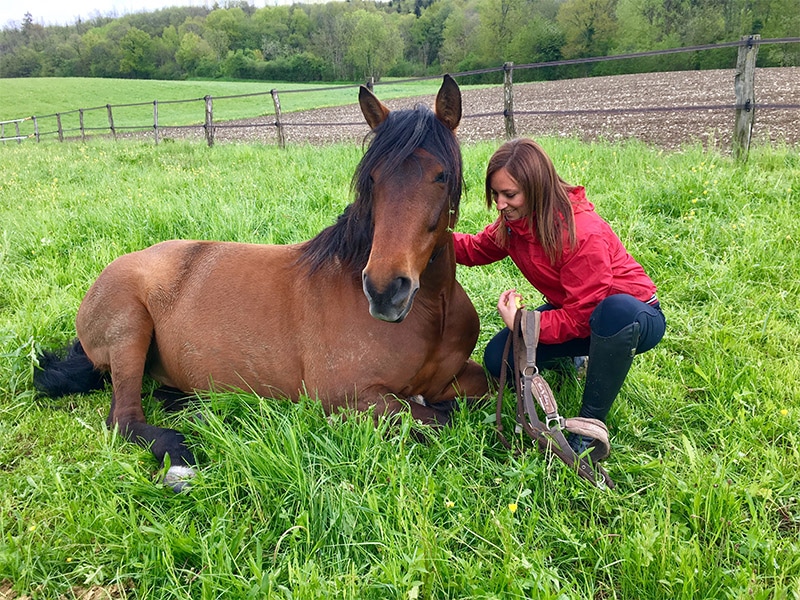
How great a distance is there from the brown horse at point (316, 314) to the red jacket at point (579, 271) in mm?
444

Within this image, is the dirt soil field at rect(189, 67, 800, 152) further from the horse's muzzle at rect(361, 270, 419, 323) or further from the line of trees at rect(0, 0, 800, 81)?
the line of trees at rect(0, 0, 800, 81)

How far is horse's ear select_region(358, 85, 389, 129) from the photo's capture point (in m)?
2.54

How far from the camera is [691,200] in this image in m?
5.09

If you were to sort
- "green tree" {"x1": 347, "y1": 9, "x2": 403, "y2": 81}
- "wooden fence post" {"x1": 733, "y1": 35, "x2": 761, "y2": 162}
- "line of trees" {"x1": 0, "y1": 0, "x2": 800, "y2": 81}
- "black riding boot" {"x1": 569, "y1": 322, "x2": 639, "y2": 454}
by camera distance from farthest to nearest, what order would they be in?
"green tree" {"x1": 347, "y1": 9, "x2": 403, "y2": 81} → "line of trees" {"x1": 0, "y1": 0, "x2": 800, "y2": 81} → "wooden fence post" {"x1": 733, "y1": 35, "x2": 761, "y2": 162} → "black riding boot" {"x1": 569, "y1": 322, "x2": 639, "y2": 454}

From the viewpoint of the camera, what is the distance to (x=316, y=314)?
2902mm

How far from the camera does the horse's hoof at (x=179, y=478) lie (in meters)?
2.33

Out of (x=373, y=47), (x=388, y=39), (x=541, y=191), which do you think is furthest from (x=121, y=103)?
(x=541, y=191)

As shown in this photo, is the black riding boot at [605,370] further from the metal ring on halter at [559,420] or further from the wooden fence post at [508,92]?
the wooden fence post at [508,92]

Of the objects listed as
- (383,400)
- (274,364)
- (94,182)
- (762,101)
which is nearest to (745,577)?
(383,400)

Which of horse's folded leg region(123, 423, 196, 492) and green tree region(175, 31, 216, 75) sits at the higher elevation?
green tree region(175, 31, 216, 75)

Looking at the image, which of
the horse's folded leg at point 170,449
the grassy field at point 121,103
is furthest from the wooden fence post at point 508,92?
the grassy field at point 121,103

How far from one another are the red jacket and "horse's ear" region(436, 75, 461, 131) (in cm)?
62

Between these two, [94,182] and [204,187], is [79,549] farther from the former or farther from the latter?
[94,182]

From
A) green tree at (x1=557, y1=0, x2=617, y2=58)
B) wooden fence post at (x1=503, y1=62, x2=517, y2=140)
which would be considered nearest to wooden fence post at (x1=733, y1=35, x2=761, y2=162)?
wooden fence post at (x1=503, y1=62, x2=517, y2=140)
